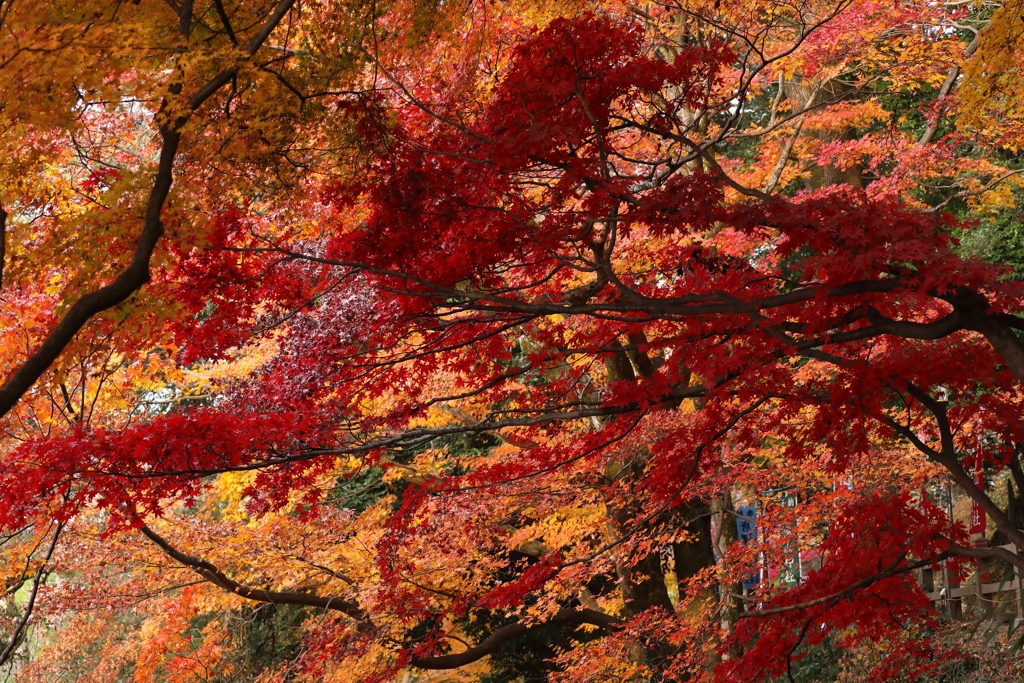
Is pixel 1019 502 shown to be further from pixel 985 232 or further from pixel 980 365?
pixel 985 232

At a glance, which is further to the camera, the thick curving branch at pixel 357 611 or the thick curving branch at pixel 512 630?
the thick curving branch at pixel 512 630

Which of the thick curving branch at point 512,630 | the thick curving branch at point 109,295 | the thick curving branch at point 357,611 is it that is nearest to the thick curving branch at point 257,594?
the thick curving branch at point 357,611

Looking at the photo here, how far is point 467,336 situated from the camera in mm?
6219

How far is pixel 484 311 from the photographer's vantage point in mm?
6508

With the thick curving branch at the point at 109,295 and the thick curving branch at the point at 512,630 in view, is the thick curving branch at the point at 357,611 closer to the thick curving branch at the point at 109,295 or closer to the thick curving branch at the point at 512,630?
the thick curving branch at the point at 512,630

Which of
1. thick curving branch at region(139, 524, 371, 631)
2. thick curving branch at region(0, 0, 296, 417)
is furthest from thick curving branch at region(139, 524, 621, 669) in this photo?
thick curving branch at region(0, 0, 296, 417)

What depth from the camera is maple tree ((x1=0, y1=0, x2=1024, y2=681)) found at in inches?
184

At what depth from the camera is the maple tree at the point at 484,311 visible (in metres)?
4.68

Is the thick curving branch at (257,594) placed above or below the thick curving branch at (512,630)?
above

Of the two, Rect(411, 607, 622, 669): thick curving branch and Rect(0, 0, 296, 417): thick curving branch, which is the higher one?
Rect(411, 607, 622, 669): thick curving branch

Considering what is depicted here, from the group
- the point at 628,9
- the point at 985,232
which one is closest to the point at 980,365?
the point at 628,9

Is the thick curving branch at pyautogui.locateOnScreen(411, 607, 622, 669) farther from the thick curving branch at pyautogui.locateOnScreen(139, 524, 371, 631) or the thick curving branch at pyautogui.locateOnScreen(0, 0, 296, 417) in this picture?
the thick curving branch at pyautogui.locateOnScreen(0, 0, 296, 417)

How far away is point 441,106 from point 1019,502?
4457 mm

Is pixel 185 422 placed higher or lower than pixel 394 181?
lower
